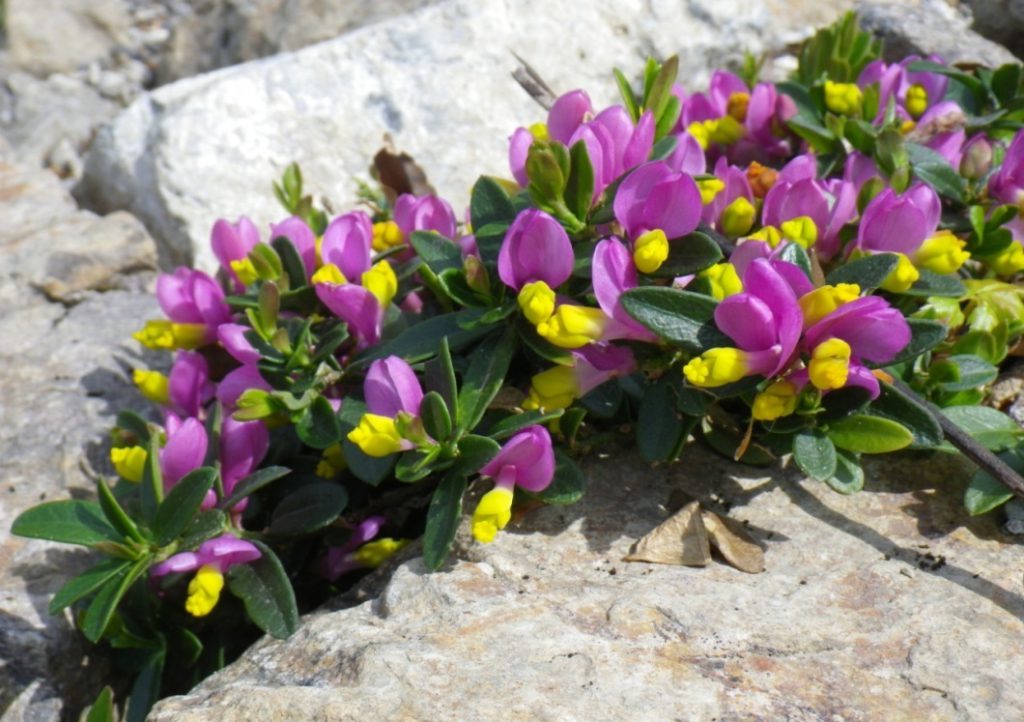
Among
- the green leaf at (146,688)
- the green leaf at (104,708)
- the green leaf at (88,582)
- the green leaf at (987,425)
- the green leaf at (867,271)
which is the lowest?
the green leaf at (146,688)

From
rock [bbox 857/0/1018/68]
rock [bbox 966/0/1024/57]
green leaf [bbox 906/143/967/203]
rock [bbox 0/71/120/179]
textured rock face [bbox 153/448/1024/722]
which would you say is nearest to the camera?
→ textured rock face [bbox 153/448/1024/722]

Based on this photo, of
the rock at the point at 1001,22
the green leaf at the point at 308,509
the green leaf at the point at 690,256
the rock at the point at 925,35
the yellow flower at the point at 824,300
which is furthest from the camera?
the rock at the point at 1001,22

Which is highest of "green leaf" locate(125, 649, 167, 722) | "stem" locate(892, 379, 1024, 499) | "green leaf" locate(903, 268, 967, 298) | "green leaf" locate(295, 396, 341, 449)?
"green leaf" locate(903, 268, 967, 298)

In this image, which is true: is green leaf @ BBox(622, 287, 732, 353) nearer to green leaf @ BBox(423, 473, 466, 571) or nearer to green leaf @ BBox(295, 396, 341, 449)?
green leaf @ BBox(423, 473, 466, 571)

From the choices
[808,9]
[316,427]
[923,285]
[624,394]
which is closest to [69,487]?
[316,427]

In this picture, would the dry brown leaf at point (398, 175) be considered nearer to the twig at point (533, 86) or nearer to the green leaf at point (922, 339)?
the twig at point (533, 86)

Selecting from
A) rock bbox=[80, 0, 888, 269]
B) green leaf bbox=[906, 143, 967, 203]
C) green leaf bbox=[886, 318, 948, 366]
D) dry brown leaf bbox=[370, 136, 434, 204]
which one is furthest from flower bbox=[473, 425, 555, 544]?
rock bbox=[80, 0, 888, 269]

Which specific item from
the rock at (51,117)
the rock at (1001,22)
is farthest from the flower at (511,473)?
the rock at (51,117)

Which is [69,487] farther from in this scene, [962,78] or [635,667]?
[962,78]
